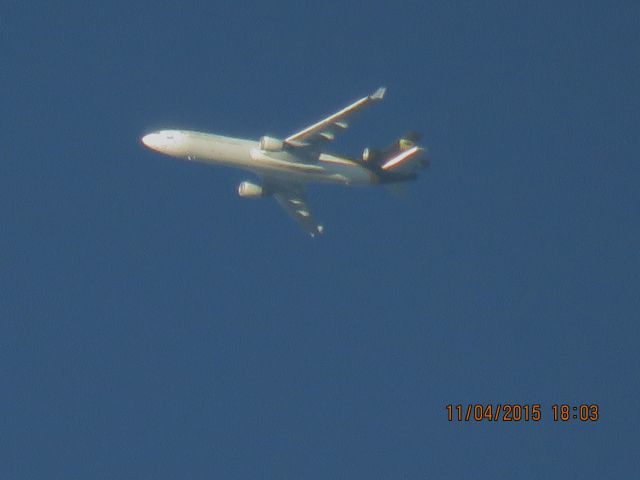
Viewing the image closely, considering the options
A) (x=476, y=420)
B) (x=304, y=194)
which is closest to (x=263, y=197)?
(x=304, y=194)

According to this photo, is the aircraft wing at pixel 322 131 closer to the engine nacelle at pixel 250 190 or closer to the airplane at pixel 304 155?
the airplane at pixel 304 155

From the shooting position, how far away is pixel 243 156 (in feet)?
235

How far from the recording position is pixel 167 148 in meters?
71.8

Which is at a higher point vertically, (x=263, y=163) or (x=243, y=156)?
(x=243, y=156)

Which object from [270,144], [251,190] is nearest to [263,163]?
[270,144]

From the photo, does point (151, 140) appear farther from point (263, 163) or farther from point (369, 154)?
point (369, 154)

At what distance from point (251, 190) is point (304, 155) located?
543 cm

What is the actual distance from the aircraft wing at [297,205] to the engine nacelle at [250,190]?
95 centimetres

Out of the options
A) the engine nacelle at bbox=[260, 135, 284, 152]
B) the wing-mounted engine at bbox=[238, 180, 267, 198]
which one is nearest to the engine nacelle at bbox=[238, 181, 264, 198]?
the wing-mounted engine at bbox=[238, 180, 267, 198]

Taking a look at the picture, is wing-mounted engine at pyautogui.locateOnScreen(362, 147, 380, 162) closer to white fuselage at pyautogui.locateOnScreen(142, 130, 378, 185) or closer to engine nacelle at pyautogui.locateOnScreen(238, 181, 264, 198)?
white fuselage at pyautogui.locateOnScreen(142, 130, 378, 185)

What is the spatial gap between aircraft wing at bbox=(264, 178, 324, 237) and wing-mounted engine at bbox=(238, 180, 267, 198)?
2.85ft

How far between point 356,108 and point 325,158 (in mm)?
4408

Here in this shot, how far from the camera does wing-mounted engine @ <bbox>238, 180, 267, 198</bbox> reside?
76750 mm

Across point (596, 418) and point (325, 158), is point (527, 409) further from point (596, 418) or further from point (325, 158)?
point (325, 158)
